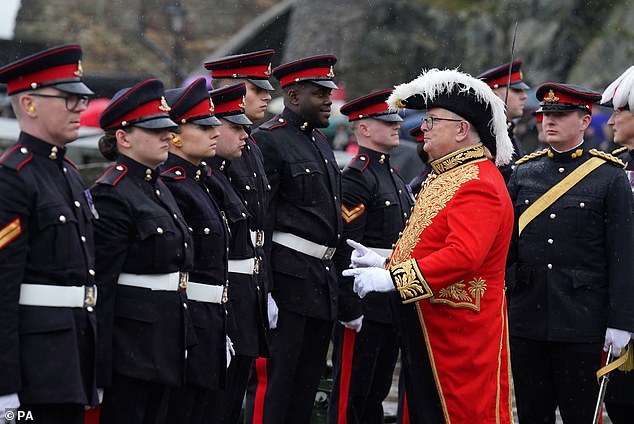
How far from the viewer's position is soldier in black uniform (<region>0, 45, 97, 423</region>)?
4.43 metres

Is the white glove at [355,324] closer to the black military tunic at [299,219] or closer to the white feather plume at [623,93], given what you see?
the black military tunic at [299,219]

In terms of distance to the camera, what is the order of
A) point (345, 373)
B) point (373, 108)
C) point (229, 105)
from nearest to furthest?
point (229, 105), point (345, 373), point (373, 108)

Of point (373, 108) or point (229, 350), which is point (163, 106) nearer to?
point (229, 350)

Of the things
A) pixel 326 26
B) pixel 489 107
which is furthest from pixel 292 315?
Answer: pixel 326 26

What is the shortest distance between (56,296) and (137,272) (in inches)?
22.6

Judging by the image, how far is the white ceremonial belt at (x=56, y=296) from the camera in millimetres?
4527

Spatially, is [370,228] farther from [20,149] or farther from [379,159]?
[20,149]

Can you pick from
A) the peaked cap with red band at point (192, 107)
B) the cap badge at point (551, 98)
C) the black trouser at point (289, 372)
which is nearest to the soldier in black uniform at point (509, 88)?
the cap badge at point (551, 98)

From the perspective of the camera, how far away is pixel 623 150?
23.4ft

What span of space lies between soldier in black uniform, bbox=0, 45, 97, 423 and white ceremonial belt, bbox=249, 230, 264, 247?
1554mm

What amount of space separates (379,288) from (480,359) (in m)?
0.60

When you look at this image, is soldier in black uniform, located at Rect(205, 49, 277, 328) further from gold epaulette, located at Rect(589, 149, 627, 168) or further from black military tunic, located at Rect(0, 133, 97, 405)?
gold epaulette, located at Rect(589, 149, 627, 168)

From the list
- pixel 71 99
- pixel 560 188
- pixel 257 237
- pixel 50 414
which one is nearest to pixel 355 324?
pixel 257 237

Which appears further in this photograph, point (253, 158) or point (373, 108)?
point (373, 108)
